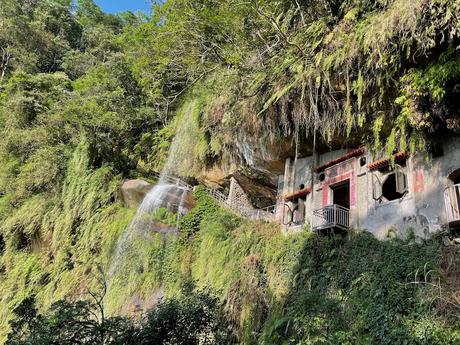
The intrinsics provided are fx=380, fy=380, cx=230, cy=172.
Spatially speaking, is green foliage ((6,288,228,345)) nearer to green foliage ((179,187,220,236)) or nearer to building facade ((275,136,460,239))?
building facade ((275,136,460,239))

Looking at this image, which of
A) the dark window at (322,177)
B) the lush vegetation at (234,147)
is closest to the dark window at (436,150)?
the lush vegetation at (234,147)

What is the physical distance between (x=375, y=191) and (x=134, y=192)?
31.4ft

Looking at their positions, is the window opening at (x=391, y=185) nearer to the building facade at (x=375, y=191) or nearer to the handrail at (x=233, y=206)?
the building facade at (x=375, y=191)

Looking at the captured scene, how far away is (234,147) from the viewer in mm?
15078

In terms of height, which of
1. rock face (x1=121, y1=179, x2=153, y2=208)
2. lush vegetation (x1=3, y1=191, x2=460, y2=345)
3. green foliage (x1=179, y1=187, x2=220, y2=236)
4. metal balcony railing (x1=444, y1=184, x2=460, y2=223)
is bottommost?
lush vegetation (x1=3, y1=191, x2=460, y2=345)

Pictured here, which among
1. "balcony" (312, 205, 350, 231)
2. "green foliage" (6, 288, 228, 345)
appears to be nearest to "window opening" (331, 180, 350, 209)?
"balcony" (312, 205, 350, 231)

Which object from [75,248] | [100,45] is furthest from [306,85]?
[100,45]

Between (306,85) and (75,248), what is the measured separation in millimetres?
10809

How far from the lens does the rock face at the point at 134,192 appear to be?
15.8 m

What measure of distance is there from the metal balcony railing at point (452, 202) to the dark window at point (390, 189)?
212 centimetres

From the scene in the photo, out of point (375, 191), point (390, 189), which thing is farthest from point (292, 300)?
point (390, 189)

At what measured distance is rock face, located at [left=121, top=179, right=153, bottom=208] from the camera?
1579 centimetres

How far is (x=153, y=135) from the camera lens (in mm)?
19984

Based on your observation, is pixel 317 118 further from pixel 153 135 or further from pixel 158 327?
pixel 153 135
